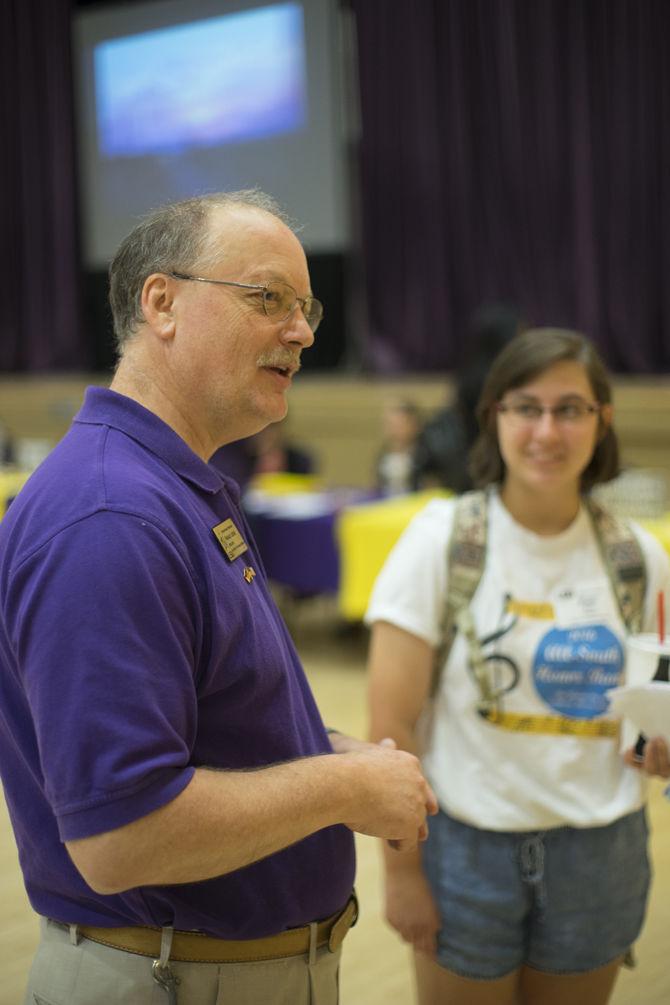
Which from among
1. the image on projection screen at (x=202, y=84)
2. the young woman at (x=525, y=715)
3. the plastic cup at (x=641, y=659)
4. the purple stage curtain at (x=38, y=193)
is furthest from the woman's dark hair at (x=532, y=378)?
the purple stage curtain at (x=38, y=193)

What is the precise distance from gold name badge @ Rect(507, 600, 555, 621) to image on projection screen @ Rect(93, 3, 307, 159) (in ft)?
25.7

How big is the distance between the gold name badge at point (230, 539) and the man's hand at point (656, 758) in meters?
0.79

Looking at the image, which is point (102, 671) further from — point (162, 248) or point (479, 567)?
point (479, 567)

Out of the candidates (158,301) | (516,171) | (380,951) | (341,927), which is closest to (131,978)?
(341,927)

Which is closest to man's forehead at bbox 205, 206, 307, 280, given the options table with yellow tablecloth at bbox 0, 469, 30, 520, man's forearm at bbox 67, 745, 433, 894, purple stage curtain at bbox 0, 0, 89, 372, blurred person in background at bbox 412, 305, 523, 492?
man's forearm at bbox 67, 745, 433, 894

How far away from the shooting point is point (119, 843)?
3.52ft

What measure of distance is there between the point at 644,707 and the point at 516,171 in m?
6.99

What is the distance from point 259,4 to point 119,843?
29.7 feet

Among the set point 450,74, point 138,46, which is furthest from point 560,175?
point 138,46

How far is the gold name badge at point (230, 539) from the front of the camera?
127cm

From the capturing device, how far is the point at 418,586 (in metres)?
1.86

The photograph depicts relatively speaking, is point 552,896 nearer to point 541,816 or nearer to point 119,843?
point 541,816

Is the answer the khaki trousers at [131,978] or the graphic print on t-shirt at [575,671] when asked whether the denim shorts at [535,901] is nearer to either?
the graphic print on t-shirt at [575,671]

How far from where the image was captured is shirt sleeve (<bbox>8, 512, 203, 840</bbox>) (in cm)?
106
